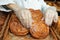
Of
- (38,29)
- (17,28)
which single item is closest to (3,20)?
(17,28)

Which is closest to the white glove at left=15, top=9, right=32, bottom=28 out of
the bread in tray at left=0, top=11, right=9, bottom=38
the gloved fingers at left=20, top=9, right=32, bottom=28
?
the gloved fingers at left=20, top=9, right=32, bottom=28

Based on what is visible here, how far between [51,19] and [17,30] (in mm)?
241

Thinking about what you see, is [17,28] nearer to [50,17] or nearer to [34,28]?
[34,28]

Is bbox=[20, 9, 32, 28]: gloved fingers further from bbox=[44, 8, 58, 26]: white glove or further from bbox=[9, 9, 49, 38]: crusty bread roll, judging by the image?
bbox=[44, 8, 58, 26]: white glove

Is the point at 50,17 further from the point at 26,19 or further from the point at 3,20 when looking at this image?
the point at 3,20

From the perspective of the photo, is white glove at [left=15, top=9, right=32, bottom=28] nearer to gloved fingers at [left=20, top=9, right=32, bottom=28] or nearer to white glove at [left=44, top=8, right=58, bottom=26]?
gloved fingers at [left=20, top=9, right=32, bottom=28]

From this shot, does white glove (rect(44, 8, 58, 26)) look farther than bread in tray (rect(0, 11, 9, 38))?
Yes

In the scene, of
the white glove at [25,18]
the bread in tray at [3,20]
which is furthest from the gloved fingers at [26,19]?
the bread in tray at [3,20]

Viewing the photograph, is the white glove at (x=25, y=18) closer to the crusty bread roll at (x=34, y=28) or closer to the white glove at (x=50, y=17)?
the crusty bread roll at (x=34, y=28)

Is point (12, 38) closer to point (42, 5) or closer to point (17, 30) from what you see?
point (17, 30)

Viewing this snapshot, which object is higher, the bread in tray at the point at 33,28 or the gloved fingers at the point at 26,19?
the gloved fingers at the point at 26,19

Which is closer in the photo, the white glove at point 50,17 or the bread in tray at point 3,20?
the bread in tray at point 3,20

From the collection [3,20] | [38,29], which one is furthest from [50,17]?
[3,20]

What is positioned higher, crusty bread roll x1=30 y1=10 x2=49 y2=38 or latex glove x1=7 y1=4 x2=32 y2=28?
latex glove x1=7 y1=4 x2=32 y2=28
